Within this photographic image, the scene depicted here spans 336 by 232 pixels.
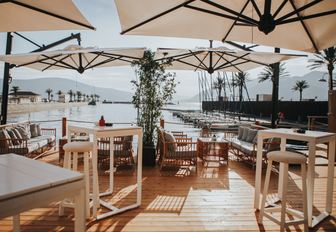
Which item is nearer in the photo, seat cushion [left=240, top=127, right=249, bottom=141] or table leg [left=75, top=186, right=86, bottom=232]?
table leg [left=75, top=186, right=86, bottom=232]

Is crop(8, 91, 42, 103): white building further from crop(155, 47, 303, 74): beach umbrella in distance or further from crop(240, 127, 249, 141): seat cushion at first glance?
crop(240, 127, 249, 141): seat cushion

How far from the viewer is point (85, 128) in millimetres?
3189

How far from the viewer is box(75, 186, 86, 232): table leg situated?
4.60 feet

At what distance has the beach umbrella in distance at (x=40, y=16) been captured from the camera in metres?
2.82

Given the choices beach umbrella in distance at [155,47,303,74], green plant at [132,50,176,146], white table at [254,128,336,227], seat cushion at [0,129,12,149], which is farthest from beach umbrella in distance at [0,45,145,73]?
white table at [254,128,336,227]

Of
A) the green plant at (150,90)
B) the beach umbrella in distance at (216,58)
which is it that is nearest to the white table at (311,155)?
the beach umbrella in distance at (216,58)

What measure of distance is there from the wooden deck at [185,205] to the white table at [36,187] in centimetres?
157

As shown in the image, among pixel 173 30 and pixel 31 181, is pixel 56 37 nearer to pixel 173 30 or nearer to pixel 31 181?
pixel 173 30

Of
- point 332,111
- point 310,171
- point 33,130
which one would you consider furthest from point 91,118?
point 310,171

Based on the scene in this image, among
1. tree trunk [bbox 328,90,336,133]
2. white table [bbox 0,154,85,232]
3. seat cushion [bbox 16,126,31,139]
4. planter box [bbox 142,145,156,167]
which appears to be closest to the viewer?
white table [bbox 0,154,85,232]

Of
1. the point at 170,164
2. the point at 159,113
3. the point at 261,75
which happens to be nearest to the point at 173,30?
the point at 159,113

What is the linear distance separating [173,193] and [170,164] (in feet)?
4.46

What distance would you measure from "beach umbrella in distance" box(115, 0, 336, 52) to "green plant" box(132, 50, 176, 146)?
75.5 inches

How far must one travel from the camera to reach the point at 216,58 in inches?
265
